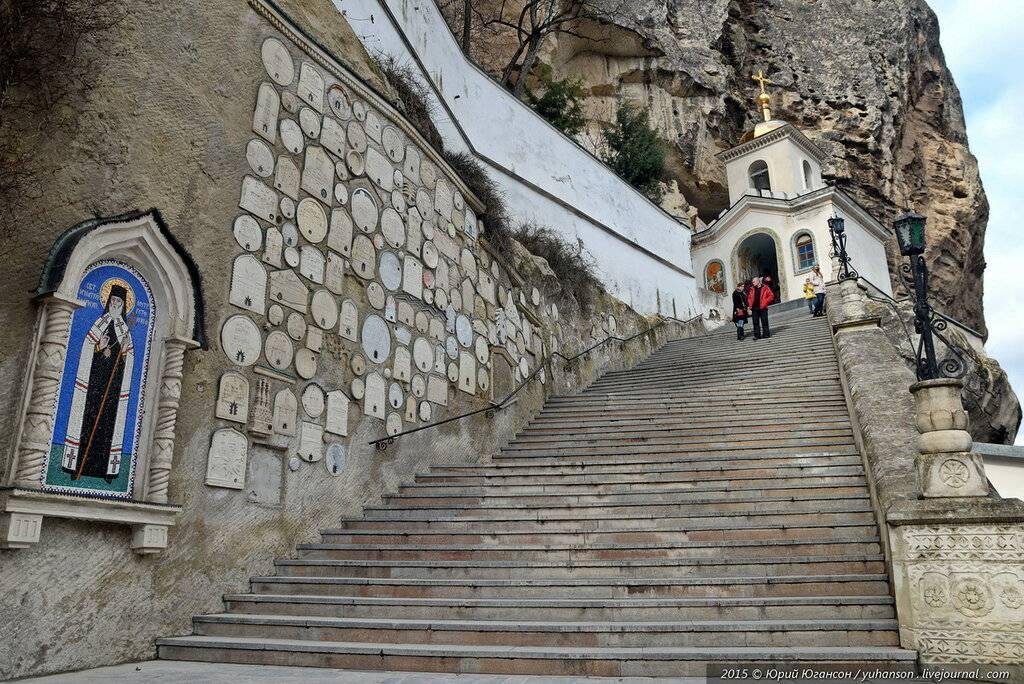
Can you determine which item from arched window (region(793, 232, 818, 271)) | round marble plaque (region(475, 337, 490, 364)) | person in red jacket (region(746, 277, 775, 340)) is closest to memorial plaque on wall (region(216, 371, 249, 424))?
round marble plaque (region(475, 337, 490, 364))

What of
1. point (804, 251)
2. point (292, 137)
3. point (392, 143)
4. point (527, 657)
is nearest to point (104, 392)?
point (527, 657)

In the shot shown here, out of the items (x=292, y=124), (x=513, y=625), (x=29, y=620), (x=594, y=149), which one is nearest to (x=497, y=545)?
(x=513, y=625)

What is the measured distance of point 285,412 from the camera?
5.76m

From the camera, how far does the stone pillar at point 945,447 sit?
4027 mm

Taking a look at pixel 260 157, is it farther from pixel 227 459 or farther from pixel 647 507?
pixel 647 507

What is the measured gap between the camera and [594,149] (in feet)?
76.9

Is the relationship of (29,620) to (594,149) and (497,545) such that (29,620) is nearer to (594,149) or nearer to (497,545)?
(497,545)

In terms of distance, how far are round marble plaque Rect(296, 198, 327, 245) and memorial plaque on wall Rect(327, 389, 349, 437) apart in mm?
1381

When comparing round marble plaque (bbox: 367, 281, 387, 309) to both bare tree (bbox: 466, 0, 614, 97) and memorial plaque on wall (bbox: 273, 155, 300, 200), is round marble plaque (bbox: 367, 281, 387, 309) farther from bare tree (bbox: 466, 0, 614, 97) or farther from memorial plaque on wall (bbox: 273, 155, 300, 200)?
bare tree (bbox: 466, 0, 614, 97)

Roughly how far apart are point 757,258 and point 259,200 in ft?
77.7

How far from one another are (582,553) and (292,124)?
14.6ft

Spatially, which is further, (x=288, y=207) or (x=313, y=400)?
(x=288, y=207)

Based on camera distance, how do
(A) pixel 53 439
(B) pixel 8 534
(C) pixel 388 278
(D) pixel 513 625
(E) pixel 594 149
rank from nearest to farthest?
1. (B) pixel 8 534
2. (A) pixel 53 439
3. (D) pixel 513 625
4. (C) pixel 388 278
5. (E) pixel 594 149

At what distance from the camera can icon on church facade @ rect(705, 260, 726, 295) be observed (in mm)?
25719
